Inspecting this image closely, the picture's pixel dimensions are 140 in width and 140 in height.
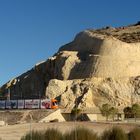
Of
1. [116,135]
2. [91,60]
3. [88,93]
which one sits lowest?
[116,135]

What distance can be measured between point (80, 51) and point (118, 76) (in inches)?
643

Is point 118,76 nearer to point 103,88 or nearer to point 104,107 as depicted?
point 103,88

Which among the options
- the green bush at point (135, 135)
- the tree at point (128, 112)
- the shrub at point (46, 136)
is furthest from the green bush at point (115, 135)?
the tree at point (128, 112)

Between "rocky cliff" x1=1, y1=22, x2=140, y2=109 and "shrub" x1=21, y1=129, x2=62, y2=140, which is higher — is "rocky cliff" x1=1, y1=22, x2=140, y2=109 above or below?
above

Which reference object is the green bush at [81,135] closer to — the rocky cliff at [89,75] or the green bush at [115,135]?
the green bush at [115,135]

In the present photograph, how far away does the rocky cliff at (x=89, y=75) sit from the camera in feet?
302

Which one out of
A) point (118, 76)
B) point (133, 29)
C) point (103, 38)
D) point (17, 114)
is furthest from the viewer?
point (133, 29)

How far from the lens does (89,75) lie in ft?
328

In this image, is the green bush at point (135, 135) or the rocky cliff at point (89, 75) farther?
the rocky cliff at point (89, 75)

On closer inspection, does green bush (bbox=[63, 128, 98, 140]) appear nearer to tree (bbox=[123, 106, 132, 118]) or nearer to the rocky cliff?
tree (bbox=[123, 106, 132, 118])

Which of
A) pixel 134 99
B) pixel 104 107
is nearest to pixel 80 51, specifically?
pixel 134 99

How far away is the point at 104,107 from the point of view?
260 ft

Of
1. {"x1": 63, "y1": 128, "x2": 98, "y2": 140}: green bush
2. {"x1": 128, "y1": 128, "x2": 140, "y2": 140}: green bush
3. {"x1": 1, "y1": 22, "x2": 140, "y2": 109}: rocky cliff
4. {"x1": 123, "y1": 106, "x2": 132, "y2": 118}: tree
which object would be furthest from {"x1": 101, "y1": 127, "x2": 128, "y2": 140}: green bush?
{"x1": 1, "y1": 22, "x2": 140, "y2": 109}: rocky cliff

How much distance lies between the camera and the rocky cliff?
92.2 metres
